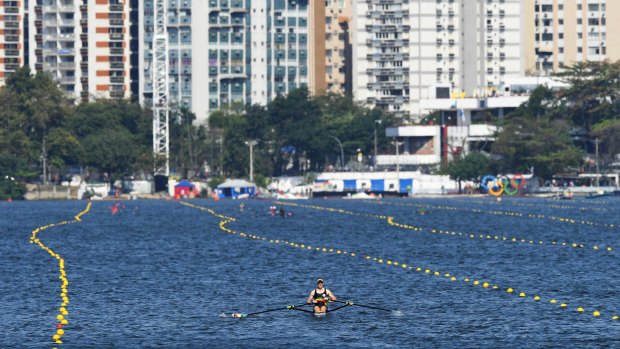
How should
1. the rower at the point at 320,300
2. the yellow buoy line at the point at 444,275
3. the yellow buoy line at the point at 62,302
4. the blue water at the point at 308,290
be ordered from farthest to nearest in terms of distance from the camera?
the yellow buoy line at the point at 444,275, the rower at the point at 320,300, the yellow buoy line at the point at 62,302, the blue water at the point at 308,290

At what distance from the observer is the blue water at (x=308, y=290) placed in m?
80.1

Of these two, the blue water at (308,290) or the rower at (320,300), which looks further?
the rower at (320,300)

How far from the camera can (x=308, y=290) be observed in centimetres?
10281

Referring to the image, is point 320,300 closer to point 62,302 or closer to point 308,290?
point 308,290

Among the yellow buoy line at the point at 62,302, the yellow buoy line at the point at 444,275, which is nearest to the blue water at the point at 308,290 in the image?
the yellow buoy line at the point at 444,275

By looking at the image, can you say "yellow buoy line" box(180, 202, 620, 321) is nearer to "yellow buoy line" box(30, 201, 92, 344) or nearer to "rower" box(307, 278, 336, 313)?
"rower" box(307, 278, 336, 313)

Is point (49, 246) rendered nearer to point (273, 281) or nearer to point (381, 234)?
point (381, 234)

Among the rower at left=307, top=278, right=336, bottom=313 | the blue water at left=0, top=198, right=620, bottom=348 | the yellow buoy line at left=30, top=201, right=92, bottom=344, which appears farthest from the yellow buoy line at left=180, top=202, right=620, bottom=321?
the yellow buoy line at left=30, top=201, right=92, bottom=344

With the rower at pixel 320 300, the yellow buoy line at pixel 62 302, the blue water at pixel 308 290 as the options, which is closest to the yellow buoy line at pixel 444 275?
the blue water at pixel 308 290

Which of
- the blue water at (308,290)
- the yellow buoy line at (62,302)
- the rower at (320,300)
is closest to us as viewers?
the blue water at (308,290)

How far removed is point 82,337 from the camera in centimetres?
7975

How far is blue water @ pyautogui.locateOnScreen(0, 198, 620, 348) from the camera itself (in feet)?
263

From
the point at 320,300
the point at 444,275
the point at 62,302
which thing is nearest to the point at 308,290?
the point at 444,275

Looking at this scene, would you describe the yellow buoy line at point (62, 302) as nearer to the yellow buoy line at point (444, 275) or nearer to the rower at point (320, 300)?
the rower at point (320, 300)
